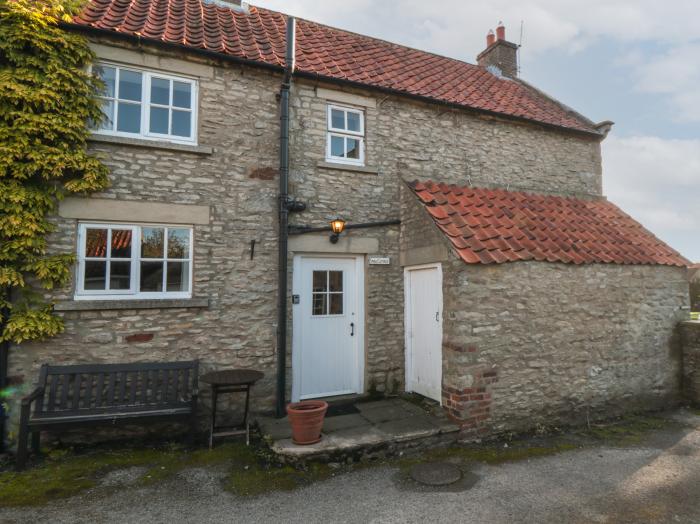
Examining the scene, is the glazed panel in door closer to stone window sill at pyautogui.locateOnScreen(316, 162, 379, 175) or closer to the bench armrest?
stone window sill at pyautogui.locateOnScreen(316, 162, 379, 175)

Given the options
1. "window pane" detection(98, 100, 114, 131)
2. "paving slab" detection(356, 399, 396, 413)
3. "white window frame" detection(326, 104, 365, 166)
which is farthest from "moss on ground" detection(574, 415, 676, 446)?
"window pane" detection(98, 100, 114, 131)

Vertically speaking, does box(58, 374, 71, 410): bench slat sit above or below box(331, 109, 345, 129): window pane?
below

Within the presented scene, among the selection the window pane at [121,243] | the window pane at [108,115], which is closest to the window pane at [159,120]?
the window pane at [108,115]

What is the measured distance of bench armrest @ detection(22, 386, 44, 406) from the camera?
467 centimetres

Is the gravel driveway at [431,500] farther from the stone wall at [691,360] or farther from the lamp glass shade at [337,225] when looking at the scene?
the lamp glass shade at [337,225]

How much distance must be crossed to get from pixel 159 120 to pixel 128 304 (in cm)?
286

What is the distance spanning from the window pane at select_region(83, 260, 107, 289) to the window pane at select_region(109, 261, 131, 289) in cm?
9

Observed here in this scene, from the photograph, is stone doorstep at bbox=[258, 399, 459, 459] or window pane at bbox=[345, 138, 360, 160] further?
window pane at bbox=[345, 138, 360, 160]

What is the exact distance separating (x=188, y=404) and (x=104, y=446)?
4.38ft

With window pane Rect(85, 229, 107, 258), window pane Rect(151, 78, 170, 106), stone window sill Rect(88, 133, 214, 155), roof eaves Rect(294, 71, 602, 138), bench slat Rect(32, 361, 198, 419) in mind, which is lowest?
bench slat Rect(32, 361, 198, 419)

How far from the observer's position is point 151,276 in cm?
593

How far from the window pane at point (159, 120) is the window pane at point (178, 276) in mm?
2067

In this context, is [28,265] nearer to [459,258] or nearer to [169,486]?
[169,486]

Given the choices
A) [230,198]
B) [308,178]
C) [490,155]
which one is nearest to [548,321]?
[490,155]
